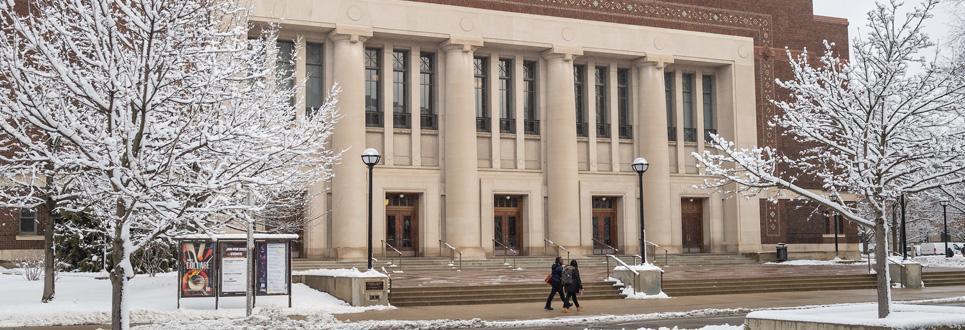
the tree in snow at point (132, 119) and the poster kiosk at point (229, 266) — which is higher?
the tree in snow at point (132, 119)

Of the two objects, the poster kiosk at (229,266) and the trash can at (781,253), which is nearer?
the poster kiosk at (229,266)

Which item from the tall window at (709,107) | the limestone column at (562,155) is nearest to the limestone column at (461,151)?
the limestone column at (562,155)

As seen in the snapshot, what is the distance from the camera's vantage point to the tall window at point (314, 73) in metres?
40.8

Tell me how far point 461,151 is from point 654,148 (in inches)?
398

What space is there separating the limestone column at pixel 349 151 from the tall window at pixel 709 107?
19043mm

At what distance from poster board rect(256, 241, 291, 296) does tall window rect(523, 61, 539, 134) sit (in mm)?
22395

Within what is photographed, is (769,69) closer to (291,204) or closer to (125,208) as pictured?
(291,204)

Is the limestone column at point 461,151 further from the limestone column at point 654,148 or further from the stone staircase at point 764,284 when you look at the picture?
the stone staircase at point 764,284

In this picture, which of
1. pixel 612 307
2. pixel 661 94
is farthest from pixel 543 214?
pixel 612 307

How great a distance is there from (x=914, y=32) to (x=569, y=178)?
89.7 ft

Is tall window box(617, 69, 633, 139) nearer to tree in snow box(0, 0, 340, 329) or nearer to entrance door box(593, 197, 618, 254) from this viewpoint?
entrance door box(593, 197, 618, 254)

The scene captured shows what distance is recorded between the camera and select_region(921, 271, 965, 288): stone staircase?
35.5 metres

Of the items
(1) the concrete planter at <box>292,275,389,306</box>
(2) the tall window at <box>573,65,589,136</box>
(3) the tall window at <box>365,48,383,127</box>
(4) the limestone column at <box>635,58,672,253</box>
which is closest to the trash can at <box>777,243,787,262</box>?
(4) the limestone column at <box>635,58,672,253</box>

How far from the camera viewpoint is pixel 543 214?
144 ft
